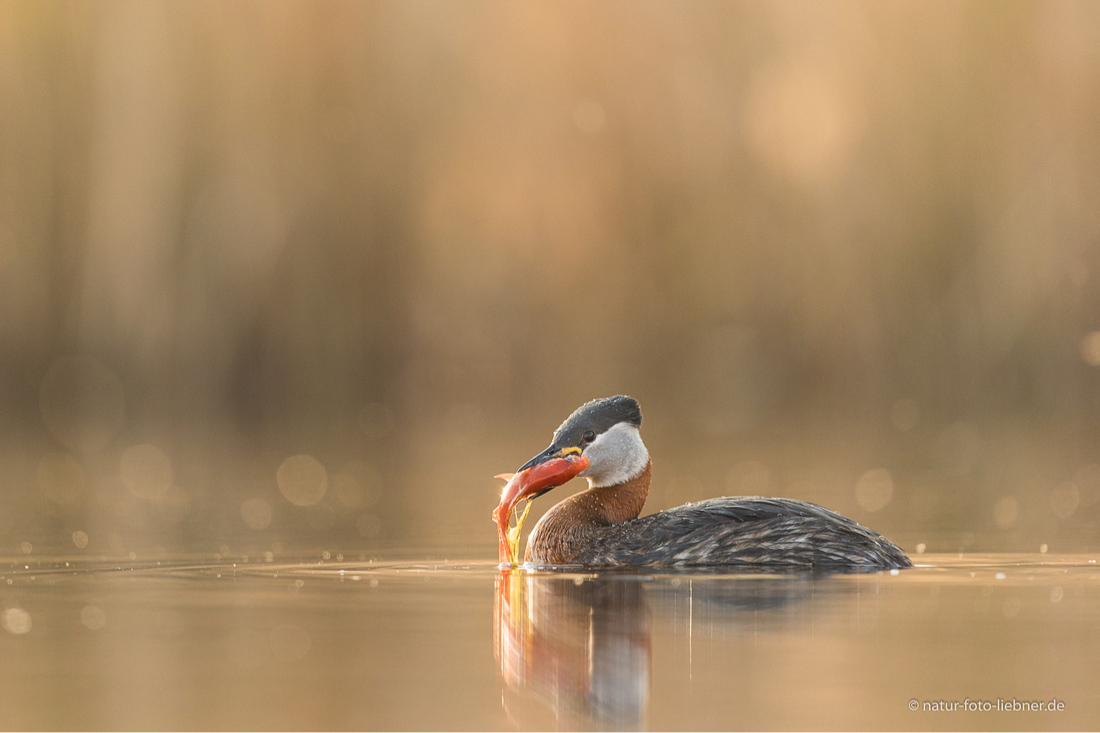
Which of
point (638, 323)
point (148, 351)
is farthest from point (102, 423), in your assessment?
point (638, 323)

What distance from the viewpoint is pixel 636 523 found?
33.0ft

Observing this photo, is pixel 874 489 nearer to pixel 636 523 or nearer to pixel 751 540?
pixel 636 523

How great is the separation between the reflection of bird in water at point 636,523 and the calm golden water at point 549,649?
409 mm

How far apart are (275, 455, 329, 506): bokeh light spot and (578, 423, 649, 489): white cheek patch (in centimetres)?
488

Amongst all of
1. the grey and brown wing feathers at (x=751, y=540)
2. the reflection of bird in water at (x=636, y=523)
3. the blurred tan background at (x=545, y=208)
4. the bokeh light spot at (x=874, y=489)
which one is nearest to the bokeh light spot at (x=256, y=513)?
the reflection of bird in water at (x=636, y=523)

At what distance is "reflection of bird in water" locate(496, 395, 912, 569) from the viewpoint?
9477mm

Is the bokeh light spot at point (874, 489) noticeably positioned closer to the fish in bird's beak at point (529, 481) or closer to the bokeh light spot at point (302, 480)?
the fish in bird's beak at point (529, 481)

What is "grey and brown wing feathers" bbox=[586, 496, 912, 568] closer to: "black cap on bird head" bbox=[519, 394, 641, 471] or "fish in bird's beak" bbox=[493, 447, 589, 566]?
"fish in bird's beak" bbox=[493, 447, 589, 566]

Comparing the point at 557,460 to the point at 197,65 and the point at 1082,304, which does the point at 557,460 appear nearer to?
the point at 1082,304

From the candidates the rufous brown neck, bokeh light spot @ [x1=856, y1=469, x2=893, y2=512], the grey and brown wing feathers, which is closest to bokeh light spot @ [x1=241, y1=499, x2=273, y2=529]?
the rufous brown neck

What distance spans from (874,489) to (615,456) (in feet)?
16.3

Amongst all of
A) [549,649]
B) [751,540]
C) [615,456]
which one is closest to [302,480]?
[615,456]

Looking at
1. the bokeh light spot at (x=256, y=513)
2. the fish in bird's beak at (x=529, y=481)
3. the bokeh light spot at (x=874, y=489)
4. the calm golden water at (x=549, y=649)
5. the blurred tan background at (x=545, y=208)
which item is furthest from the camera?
the blurred tan background at (x=545, y=208)

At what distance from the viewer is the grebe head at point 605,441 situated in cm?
1022
